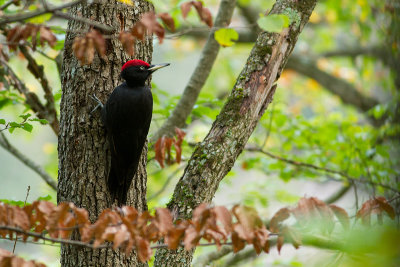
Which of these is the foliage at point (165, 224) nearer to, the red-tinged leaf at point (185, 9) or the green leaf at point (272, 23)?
the green leaf at point (272, 23)

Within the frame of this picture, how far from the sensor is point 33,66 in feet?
12.3

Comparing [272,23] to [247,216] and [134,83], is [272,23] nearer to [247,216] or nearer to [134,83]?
[247,216]

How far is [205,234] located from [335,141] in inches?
130

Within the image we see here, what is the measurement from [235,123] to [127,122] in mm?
810

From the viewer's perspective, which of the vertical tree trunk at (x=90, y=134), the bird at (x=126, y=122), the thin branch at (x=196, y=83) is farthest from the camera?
the thin branch at (x=196, y=83)

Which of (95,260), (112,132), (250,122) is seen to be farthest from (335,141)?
(95,260)

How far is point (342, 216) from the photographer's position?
1751 mm

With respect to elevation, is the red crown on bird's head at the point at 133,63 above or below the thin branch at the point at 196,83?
below

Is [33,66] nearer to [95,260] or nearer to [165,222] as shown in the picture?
[95,260]

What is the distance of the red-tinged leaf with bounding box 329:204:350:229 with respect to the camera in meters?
1.73

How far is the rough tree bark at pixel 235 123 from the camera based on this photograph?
8.71 feet

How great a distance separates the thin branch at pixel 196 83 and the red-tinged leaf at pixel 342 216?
2.39 metres

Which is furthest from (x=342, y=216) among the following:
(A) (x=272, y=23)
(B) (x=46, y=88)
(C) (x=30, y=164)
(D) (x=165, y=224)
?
(C) (x=30, y=164)

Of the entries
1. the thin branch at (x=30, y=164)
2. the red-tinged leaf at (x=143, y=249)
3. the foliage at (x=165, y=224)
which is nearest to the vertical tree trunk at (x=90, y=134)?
the foliage at (x=165, y=224)
